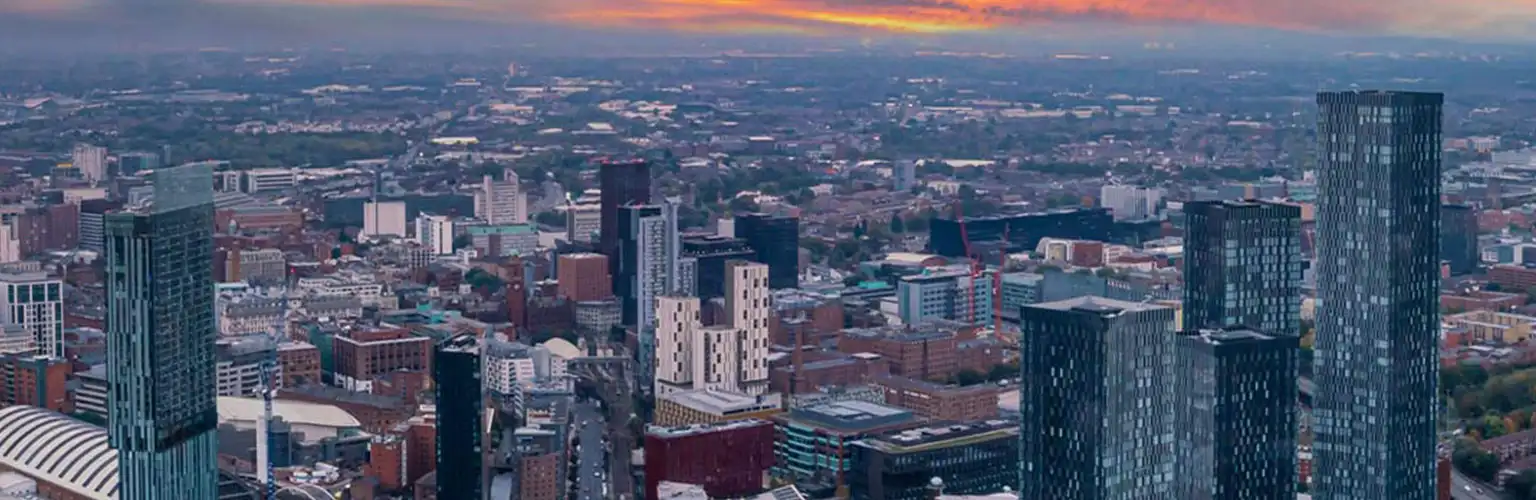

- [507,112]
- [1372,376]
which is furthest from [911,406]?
[507,112]

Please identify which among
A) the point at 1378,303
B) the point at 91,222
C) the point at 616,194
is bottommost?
the point at 91,222

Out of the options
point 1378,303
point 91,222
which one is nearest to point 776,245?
point 91,222

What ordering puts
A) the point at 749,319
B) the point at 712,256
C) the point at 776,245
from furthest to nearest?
1. the point at 776,245
2. the point at 712,256
3. the point at 749,319

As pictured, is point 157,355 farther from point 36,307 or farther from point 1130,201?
point 1130,201

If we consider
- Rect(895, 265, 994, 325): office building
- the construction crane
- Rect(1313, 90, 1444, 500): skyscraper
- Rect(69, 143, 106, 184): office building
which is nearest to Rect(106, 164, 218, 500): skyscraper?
the construction crane

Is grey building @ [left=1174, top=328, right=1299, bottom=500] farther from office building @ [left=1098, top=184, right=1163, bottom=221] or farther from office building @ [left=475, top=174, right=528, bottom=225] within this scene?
office building @ [left=475, top=174, right=528, bottom=225]
